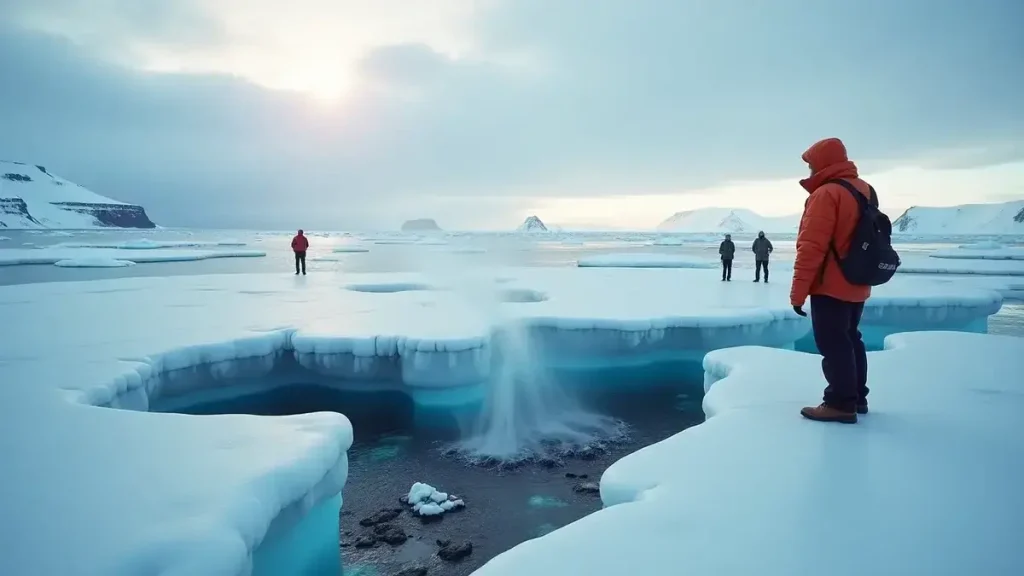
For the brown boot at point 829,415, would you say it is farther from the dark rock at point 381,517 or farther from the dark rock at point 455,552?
the dark rock at point 381,517

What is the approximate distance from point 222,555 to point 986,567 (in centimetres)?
323

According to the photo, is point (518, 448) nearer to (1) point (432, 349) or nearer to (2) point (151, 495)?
(1) point (432, 349)

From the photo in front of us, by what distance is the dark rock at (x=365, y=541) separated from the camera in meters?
5.12

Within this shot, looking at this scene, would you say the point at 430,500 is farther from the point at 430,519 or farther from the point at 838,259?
the point at 838,259

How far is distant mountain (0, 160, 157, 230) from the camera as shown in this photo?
160000 millimetres

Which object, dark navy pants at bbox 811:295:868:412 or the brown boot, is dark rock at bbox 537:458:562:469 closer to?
the brown boot

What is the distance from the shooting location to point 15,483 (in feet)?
10.3

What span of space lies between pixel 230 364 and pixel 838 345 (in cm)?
742

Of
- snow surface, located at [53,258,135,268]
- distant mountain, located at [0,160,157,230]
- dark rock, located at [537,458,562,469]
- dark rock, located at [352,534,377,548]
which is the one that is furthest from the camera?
distant mountain, located at [0,160,157,230]

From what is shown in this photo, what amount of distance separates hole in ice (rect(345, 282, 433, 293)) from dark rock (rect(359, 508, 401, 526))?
9.39 m

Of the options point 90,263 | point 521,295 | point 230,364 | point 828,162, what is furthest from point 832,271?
point 90,263

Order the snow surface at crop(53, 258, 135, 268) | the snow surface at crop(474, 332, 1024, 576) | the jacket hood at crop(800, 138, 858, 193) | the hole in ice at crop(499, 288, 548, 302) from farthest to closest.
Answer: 1. the snow surface at crop(53, 258, 135, 268)
2. the hole in ice at crop(499, 288, 548, 302)
3. the jacket hood at crop(800, 138, 858, 193)
4. the snow surface at crop(474, 332, 1024, 576)

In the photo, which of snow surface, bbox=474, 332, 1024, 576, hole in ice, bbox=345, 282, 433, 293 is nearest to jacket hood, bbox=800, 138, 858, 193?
snow surface, bbox=474, 332, 1024, 576

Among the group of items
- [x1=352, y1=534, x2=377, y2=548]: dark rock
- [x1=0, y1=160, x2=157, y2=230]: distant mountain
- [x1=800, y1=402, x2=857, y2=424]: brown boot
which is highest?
[x1=0, y1=160, x2=157, y2=230]: distant mountain
